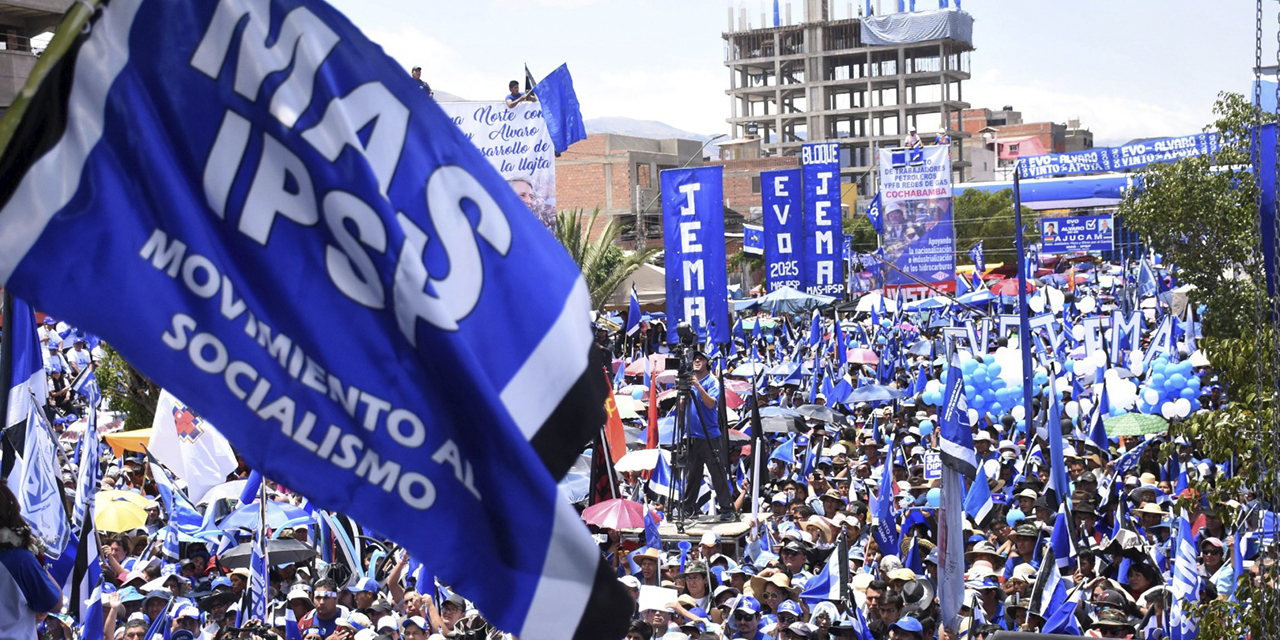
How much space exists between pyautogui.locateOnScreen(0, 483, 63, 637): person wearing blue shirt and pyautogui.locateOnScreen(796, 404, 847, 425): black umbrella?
14574mm

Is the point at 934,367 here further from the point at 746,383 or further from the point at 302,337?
the point at 302,337

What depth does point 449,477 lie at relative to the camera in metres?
3.10

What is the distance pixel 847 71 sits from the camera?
123 m

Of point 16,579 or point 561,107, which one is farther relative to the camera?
point 561,107

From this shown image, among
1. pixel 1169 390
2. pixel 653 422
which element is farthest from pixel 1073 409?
pixel 653 422

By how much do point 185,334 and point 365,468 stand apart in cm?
46

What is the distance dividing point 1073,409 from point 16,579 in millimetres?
14299

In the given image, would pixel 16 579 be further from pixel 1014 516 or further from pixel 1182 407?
pixel 1182 407

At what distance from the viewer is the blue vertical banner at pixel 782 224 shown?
85.7 ft

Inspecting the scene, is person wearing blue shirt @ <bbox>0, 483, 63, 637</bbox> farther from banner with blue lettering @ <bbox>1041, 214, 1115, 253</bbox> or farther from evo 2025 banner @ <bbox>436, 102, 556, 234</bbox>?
banner with blue lettering @ <bbox>1041, 214, 1115, 253</bbox>

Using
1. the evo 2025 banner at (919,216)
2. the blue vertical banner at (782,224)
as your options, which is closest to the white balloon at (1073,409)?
the blue vertical banner at (782,224)

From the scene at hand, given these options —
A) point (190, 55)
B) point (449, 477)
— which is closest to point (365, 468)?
point (449, 477)

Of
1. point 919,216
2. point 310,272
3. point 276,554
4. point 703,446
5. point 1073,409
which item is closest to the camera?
point 310,272

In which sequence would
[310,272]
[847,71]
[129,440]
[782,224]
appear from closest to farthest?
1. [310,272]
2. [129,440]
3. [782,224]
4. [847,71]
